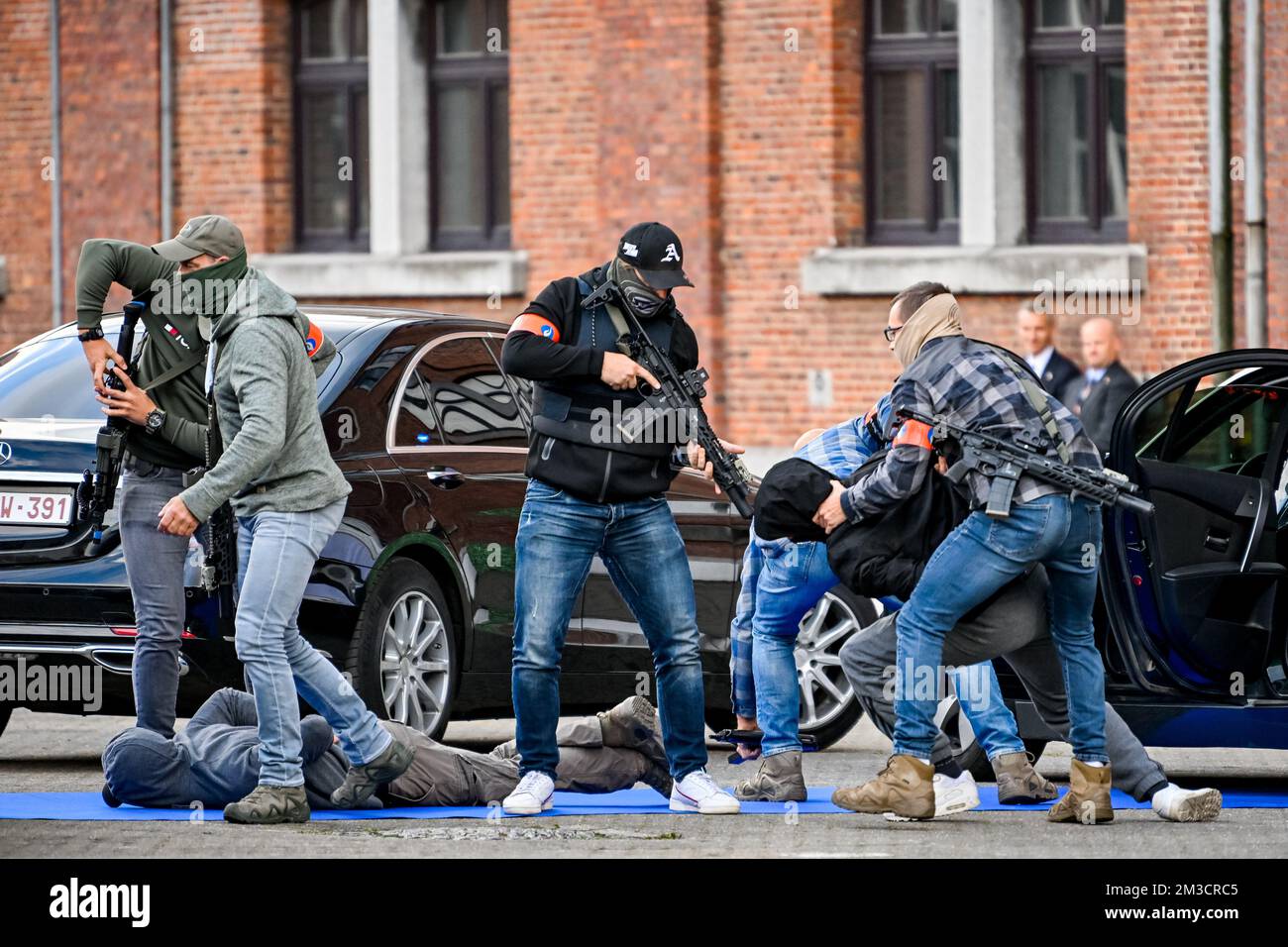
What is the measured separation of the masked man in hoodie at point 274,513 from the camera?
805 centimetres

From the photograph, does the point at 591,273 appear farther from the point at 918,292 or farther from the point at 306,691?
the point at 306,691

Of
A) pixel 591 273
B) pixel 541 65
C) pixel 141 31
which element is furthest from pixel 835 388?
pixel 591 273

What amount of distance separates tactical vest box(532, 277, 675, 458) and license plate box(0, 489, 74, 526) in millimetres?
2059

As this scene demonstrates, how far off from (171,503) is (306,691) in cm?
78

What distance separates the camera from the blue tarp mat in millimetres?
8344

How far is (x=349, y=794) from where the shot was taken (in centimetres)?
841

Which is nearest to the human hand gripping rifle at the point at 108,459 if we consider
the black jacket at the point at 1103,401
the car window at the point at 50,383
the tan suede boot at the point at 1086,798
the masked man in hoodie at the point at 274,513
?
the car window at the point at 50,383

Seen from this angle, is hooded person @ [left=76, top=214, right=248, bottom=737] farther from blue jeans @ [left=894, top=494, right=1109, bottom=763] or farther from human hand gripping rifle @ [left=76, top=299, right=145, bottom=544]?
blue jeans @ [left=894, top=494, right=1109, bottom=763]

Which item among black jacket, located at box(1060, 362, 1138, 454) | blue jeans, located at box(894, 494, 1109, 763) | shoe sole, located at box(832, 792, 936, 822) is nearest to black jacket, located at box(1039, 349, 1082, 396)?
black jacket, located at box(1060, 362, 1138, 454)

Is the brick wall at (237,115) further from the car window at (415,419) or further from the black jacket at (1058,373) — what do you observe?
the car window at (415,419)

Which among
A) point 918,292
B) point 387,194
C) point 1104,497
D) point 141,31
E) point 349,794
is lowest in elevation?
point 349,794

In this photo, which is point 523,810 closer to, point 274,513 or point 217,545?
point 274,513

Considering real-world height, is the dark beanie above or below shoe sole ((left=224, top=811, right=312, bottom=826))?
above
